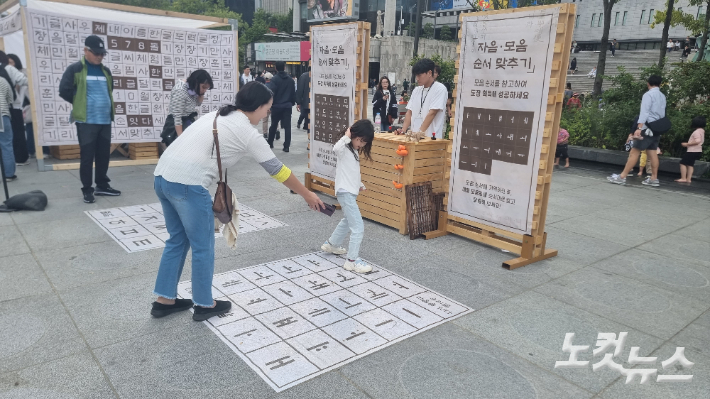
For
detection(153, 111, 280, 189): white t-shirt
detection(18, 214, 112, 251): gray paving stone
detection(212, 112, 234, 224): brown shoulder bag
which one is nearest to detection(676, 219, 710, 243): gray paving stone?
detection(153, 111, 280, 189): white t-shirt

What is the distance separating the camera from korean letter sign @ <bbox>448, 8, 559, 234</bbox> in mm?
4957

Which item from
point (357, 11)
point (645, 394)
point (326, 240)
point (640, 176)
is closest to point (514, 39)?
point (326, 240)

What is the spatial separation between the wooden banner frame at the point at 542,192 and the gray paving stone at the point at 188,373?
2.92m

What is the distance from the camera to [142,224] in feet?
20.2

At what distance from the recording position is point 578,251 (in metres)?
5.83

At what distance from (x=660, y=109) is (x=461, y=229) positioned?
5909mm

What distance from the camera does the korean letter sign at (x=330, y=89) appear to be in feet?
23.1

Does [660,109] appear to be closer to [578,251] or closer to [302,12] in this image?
[578,251]

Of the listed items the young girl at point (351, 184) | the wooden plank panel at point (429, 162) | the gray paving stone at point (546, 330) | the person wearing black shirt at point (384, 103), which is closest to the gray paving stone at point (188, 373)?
the gray paving stone at point (546, 330)

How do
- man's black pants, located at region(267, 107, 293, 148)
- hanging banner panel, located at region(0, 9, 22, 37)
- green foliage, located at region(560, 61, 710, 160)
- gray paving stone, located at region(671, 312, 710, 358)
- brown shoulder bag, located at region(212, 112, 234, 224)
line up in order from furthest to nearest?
man's black pants, located at region(267, 107, 293, 148) → green foliage, located at region(560, 61, 710, 160) → hanging banner panel, located at region(0, 9, 22, 37) → gray paving stone, located at region(671, 312, 710, 358) → brown shoulder bag, located at region(212, 112, 234, 224)

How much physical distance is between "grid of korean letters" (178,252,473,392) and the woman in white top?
1.78 feet

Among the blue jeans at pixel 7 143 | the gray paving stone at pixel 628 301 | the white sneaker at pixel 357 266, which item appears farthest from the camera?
the blue jeans at pixel 7 143

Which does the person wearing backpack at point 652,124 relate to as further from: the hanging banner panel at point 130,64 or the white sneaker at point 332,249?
the hanging banner panel at point 130,64

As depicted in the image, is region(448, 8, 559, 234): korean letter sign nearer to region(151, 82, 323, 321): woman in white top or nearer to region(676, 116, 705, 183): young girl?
region(151, 82, 323, 321): woman in white top
